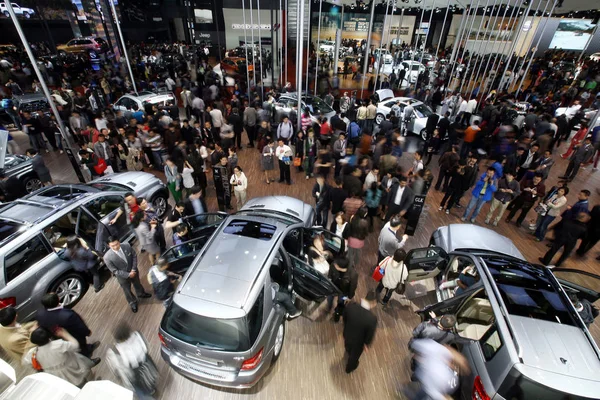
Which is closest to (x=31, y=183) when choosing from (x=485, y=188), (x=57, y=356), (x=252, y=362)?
(x=57, y=356)

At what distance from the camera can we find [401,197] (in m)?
6.13

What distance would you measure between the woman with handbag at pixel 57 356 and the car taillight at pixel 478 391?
439cm

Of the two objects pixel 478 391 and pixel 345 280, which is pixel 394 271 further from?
pixel 478 391

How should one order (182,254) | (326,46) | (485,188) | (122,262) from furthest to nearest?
(326,46) → (485,188) → (182,254) → (122,262)

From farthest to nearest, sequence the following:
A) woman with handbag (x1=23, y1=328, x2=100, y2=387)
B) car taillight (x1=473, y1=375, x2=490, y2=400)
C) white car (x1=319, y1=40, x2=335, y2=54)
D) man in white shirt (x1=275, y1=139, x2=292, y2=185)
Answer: white car (x1=319, y1=40, x2=335, y2=54), man in white shirt (x1=275, y1=139, x2=292, y2=185), car taillight (x1=473, y1=375, x2=490, y2=400), woman with handbag (x1=23, y1=328, x2=100, y2=387)

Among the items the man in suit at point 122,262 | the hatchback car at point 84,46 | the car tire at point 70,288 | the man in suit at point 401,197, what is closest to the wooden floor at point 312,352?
the car tire at point 70,288

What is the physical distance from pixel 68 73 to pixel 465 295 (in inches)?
917

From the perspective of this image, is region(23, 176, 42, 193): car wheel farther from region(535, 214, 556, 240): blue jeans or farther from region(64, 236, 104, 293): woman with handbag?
region(535, 214, 556, 240): blue jeans

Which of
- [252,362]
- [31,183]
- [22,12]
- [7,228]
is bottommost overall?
[31,183]

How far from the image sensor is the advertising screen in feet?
70.3

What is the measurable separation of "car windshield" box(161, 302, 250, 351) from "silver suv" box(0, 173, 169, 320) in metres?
2.48

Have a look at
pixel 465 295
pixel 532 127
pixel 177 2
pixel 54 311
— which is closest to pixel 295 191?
pixel 465 295

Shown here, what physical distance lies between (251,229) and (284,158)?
3972mm

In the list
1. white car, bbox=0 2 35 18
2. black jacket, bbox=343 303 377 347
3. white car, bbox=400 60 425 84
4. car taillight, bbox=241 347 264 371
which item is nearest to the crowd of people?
black jacket, bbox=343 303 377 347
